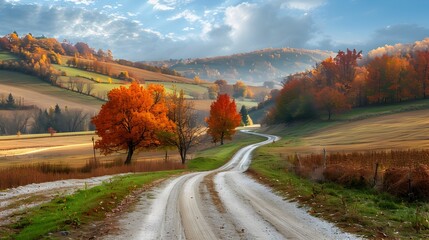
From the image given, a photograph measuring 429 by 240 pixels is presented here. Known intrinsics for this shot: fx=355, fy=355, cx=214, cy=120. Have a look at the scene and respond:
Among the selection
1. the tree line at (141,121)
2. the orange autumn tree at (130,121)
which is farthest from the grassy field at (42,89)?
the orange autumn tree at (130,121)

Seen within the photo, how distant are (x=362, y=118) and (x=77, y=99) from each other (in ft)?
424

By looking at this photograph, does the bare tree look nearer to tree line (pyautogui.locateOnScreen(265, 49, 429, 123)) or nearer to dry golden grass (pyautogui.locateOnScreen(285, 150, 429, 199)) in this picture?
dry golden grass (pyautogui.locateOnScreen(285, 150, 429, 199))

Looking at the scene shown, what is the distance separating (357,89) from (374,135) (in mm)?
56756

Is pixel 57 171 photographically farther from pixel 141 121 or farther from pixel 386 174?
pixel 386 174

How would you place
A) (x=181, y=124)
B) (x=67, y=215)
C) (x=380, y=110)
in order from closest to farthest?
1. (x=67, y=215)
2. (x=181, y=124)
3. (x=380, y=110)

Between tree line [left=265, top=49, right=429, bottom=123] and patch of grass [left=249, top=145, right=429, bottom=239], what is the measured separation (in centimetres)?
9289

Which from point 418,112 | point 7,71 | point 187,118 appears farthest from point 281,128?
point 7,71

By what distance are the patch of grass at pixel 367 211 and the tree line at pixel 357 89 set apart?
305ft

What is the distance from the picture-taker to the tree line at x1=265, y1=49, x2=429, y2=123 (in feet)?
362

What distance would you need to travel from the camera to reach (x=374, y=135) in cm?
6681

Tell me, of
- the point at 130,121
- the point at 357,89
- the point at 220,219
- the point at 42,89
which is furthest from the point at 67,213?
the point at 42,89

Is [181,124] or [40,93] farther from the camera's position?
[40,93]

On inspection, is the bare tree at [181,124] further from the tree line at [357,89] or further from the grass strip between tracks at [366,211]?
the tree line at [357,89]

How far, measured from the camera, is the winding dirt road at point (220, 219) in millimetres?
11820
